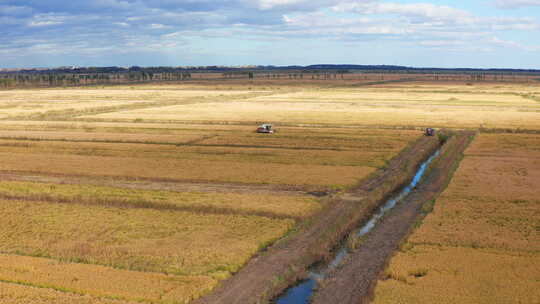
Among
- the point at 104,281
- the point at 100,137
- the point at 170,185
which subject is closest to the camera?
the point at 104,281

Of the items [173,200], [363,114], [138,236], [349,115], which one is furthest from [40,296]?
[363,114]

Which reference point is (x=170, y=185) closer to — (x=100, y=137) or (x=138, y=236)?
(x=138, y=236)

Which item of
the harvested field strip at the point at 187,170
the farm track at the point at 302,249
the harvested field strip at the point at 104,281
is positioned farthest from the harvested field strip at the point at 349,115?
the harvested field strip at the point at 104,281

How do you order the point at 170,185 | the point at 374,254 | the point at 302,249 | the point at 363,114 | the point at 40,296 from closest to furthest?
the point at 40,296, the point at 374,254, the point at 302,249, the point at 170,185, the point at 363,114

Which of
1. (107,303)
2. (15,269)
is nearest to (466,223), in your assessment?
(107,303)

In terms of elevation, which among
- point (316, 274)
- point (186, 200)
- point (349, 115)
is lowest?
point (316, 274)

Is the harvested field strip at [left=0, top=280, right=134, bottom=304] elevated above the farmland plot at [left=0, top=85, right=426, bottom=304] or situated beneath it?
situated beneath

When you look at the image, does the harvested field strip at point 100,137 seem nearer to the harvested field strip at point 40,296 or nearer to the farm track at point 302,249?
the farm track at point 302,249

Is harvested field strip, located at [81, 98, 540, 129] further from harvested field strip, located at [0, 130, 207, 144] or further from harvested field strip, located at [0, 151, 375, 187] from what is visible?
harvested field strip, located at [0, 151, 375, 187]

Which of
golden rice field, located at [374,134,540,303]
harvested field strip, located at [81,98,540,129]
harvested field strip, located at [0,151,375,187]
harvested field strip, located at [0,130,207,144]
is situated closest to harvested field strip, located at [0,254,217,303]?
golden rice field, located at [374,134,540,303]
